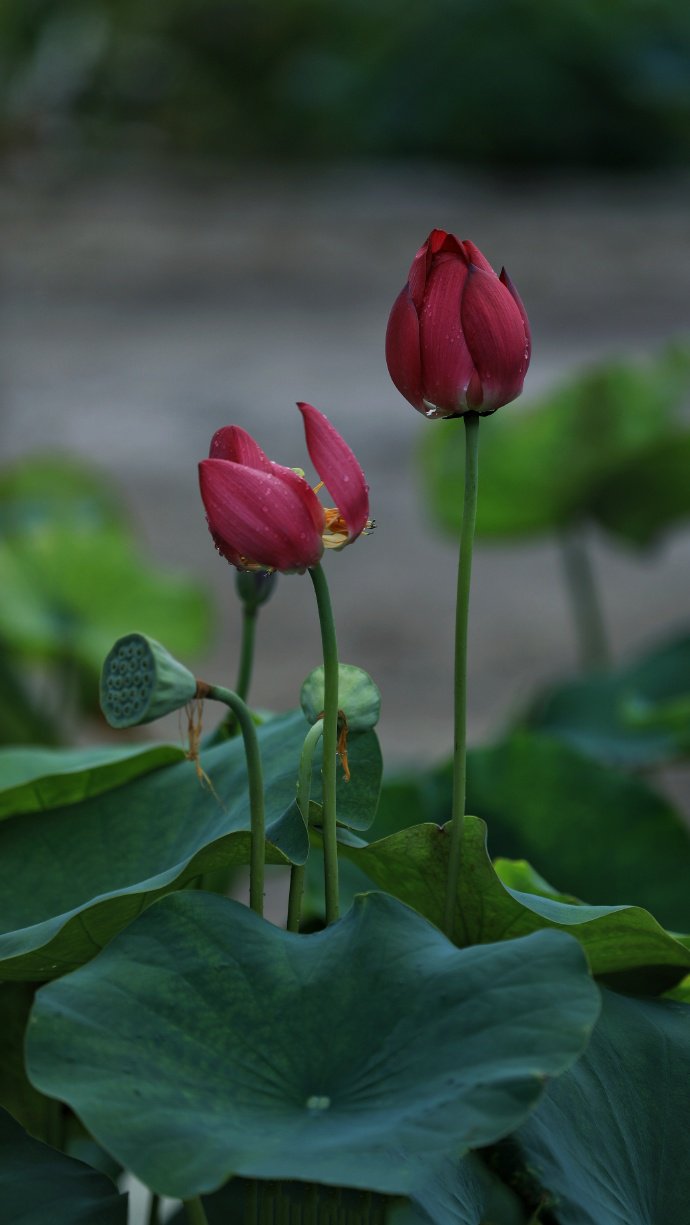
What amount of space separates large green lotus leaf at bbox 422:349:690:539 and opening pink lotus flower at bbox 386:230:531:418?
3.10 ft

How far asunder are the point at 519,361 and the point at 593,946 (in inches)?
7.3

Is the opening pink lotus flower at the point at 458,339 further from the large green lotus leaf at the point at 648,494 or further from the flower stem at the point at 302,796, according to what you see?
the large green lotus leaf at the point at 648,494

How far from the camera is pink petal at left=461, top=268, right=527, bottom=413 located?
1.34ft

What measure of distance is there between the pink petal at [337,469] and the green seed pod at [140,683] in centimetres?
6

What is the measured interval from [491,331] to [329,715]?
0.37 feet

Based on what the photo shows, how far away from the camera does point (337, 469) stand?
0.40 metres

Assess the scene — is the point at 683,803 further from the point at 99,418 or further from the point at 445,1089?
the point at 99,418

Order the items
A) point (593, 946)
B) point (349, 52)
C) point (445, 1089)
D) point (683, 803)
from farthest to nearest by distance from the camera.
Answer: point (349, 52) < point (683, 803) < point (593, 946) < point (445, 1089)

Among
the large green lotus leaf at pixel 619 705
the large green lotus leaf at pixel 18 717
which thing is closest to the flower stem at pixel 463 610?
the large green lotus leaf at pixel 619 705

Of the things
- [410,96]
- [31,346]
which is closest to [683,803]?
[31,346]

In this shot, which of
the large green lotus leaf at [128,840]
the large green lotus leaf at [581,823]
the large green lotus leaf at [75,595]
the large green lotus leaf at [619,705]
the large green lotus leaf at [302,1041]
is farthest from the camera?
the large green lotus leaf at [75,595]

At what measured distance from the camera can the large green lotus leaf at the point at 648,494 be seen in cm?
135

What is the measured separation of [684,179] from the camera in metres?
6.28

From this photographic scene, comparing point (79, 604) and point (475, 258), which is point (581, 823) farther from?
point (79, 604)
